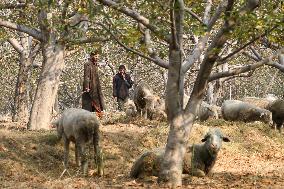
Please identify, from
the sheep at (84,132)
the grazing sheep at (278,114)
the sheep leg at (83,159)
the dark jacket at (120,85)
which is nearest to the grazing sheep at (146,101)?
the dark jacket at (120,85)

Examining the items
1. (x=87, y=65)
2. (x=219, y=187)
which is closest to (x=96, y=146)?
(x=219, y=187)

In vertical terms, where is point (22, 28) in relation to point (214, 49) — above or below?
above

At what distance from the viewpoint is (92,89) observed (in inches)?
573

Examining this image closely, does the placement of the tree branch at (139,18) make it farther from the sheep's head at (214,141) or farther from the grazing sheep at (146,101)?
the grazing sheep at (146,101)

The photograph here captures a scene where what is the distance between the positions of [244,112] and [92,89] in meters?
6.15

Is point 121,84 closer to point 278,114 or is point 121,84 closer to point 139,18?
point 278,114

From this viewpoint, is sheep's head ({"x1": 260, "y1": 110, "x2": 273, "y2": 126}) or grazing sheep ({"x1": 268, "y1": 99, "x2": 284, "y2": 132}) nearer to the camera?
grazing sheep ({"x1": 268, "y1": 99, "x2": 284, "y2": 132})

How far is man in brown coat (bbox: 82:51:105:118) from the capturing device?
1427 centimetres

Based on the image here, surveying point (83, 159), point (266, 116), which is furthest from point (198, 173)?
point (266, 116)

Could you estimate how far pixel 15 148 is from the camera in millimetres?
11258

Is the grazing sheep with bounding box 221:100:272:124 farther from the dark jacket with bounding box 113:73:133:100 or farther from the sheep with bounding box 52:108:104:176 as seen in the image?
the sheep with bounding box 52:108:104:176

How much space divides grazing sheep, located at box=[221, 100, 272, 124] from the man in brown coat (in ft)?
18.2

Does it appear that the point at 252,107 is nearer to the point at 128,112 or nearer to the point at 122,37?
the point at 128,112

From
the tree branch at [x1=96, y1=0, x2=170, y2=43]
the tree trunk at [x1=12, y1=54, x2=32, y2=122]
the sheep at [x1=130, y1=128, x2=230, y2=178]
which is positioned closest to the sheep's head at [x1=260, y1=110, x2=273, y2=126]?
the sheep at [x1=130, y1=128, x2=230, y2=178]
